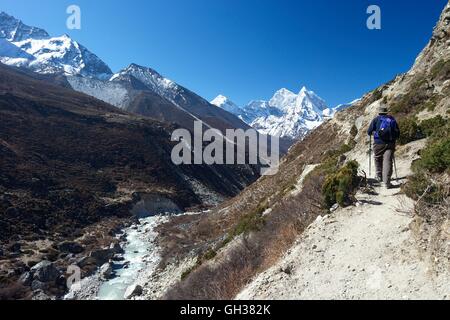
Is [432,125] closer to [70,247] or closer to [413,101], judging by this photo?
[413,101]

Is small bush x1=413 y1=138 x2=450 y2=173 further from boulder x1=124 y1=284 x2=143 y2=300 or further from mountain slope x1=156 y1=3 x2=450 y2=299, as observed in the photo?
boulder x1=124 y1=284 x2=143 y2=300

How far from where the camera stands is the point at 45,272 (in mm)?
30625

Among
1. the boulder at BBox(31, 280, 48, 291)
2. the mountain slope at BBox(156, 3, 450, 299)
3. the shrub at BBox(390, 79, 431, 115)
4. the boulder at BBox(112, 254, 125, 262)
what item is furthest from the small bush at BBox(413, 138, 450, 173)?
the boulder at BBox(112, 254, 125, 262)

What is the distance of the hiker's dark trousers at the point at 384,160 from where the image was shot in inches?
479

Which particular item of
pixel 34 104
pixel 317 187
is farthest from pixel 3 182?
pixel 317 187

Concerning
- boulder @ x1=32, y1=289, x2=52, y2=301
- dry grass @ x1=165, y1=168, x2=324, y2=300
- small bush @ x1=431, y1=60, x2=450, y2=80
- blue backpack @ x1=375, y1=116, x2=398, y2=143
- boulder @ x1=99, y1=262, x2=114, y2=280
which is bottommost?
boulder @ x1=32, y1=289, x2=52, y2=301

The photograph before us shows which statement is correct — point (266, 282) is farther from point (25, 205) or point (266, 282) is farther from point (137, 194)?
point (137, 194)

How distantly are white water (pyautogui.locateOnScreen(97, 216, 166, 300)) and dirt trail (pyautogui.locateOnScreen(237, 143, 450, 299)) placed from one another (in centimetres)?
1841

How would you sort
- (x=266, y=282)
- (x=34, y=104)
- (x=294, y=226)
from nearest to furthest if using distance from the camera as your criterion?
1. (x=266, y=282)
2. (x=294, y=226)
3. (x=34, y=104)

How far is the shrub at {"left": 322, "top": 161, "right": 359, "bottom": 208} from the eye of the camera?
11.6 meters

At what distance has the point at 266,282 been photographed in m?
8.96

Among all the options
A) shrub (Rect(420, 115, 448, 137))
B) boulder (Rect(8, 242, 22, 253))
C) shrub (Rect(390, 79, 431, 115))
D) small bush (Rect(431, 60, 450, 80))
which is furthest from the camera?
boulder (Rect(8, 242, 22, 253))

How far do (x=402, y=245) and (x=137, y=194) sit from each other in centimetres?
5976

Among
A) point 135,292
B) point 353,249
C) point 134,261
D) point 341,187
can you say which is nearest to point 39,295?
point 135,292
